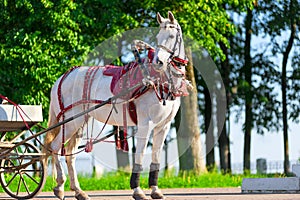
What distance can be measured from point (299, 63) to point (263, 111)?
7.65ft

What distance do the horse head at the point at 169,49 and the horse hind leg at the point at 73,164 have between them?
2220mm

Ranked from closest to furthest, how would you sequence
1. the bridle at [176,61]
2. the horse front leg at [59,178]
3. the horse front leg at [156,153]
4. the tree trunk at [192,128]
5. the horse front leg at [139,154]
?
the bridle at [176,61] → the horse front leg at [139,154] → the horse front leg at [156,153] → the horse front leg at [59,178] → the tree trunk at [192,128]

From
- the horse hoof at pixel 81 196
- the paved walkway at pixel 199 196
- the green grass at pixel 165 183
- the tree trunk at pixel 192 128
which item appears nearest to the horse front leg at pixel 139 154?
the horse hoof at pixel 81 196

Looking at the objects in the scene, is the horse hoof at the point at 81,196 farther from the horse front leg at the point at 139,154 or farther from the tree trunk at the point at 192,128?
the tree trunk at the point at 192,128

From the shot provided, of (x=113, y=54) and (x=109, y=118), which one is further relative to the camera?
(x=113, y=54)

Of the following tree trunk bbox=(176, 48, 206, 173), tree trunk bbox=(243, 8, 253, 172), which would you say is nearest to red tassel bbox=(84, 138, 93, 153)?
tree trunk bbox=(176, 48, 206, 173)

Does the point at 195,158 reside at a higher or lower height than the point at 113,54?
lower

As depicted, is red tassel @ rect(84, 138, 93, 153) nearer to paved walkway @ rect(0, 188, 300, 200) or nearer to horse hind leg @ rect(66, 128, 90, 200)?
horse hind leg @ rect(66, 128, 90, 200)

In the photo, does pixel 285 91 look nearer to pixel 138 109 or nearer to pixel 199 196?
pixel 199 196

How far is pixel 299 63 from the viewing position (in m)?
30.5

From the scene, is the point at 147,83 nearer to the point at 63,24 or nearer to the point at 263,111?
the point at 63,24

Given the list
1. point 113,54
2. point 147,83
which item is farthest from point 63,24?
point 147,83

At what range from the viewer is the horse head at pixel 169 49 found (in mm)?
10695

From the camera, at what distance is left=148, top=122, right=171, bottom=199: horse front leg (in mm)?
11602
